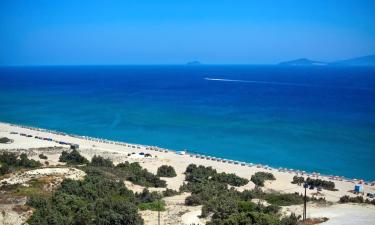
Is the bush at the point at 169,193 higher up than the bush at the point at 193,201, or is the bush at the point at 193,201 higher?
the bush at the point at 169,193

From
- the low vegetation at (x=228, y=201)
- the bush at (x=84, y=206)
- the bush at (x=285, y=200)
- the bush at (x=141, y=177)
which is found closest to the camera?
the low vegetation at (x=228, y=201)

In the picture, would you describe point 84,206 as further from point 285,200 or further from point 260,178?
point 260,178

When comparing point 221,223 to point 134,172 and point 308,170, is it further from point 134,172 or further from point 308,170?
point 308,170

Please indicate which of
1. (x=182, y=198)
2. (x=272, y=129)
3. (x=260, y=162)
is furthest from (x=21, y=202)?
(x=272, y=129)

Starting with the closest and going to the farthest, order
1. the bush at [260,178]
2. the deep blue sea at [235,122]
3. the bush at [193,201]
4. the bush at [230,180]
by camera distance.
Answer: the bush at [193,201] < the bush at [230,180] < the bush at [260,178] < the deep blue sea at [235,122]

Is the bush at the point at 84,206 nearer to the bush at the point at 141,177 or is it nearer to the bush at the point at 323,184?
the bush at the point at 141,177

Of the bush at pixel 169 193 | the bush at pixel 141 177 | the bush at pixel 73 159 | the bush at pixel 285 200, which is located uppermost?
the bush at pixel 73 159

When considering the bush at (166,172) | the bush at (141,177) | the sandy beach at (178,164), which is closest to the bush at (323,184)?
the sandy beach at (178,164)

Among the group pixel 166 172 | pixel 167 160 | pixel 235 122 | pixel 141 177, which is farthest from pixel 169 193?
pixel 235 122
